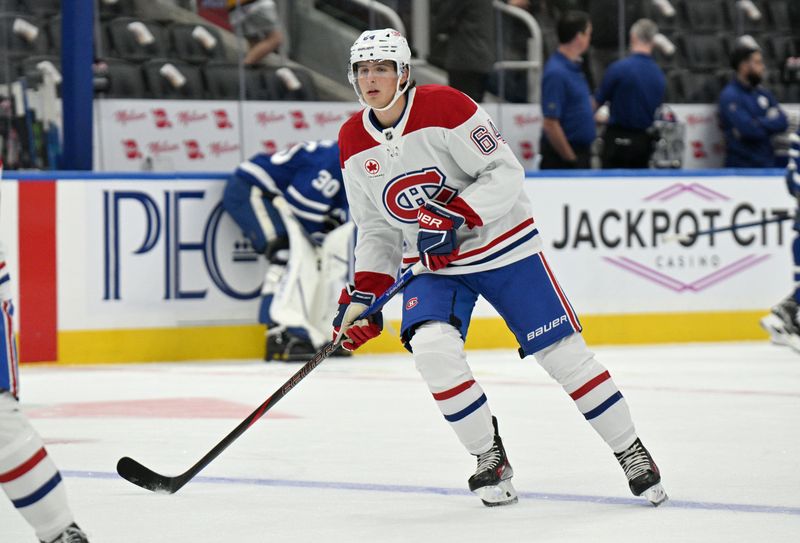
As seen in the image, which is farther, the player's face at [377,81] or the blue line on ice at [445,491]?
the player's face at [377,81]

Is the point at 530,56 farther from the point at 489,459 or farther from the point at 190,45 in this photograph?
the point at 489,459

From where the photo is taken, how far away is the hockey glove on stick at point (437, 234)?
3.83m

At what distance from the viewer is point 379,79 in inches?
154

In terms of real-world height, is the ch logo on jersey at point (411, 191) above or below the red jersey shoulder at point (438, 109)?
below

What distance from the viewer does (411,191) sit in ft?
13.1

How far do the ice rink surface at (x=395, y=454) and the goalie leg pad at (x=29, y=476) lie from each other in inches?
18.9

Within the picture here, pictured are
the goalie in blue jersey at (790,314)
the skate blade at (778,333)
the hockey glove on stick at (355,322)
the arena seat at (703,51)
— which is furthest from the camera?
the arena seat at (703,51)

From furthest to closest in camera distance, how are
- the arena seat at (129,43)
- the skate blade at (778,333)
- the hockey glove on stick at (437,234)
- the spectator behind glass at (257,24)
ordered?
1. the spectator behind glass at (257,24)
2. the arena seat at (129,43)
3. the skate blade at (778,333)
4. the hockey glove on stick at (437,234)

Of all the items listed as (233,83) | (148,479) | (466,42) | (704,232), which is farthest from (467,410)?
(466,42)

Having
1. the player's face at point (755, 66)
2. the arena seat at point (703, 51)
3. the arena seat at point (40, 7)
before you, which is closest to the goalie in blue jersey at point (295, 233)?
the arena seat at point (40, 7)

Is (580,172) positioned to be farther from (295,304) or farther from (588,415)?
(588,415)

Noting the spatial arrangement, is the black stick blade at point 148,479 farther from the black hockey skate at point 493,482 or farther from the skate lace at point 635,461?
the skate lace at point 635,461

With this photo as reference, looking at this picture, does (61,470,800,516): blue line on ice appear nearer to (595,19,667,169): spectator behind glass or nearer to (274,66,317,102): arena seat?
(274,66,317,102): arena seat

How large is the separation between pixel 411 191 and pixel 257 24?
538 centimetres
